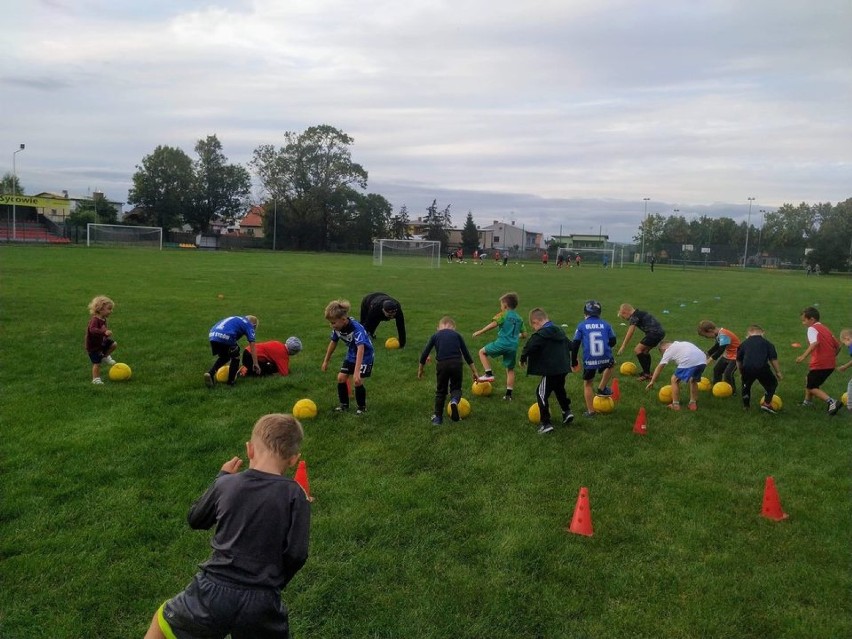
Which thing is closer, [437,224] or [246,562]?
[246,562]

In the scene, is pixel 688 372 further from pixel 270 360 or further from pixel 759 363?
pixel 270 360

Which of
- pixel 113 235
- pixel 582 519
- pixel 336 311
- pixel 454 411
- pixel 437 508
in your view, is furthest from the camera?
pixel 113 235

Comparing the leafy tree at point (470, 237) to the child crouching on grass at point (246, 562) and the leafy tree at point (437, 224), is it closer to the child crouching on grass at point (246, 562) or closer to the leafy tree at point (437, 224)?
the leafy tree at point (437, 224)

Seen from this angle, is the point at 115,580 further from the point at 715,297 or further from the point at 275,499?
the point at 715,297

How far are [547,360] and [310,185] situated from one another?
78304 millimetres

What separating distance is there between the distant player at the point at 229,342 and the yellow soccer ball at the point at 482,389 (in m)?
3.42

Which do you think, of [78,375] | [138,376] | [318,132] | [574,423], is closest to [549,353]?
[574,423]

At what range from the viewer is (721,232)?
111375 millimetres

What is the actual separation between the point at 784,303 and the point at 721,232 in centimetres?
9592

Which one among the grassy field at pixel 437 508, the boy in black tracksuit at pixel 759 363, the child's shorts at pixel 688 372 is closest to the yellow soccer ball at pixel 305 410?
the grassy field at pixel 437 508

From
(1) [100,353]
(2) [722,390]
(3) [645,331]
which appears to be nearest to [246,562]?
(1) [100,353]

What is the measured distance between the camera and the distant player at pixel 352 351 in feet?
26.2

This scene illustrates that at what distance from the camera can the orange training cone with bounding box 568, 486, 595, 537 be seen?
207 inches

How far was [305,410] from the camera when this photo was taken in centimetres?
803
